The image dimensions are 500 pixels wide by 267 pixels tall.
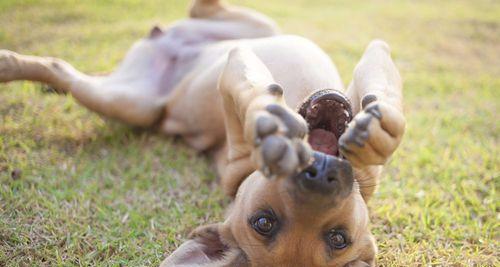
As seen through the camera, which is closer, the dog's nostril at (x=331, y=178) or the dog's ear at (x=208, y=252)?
the dog's nostril at (x=331, y=178)

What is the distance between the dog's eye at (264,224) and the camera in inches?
94.9

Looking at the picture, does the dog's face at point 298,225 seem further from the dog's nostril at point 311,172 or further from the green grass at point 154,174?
the green grass at point 154,174

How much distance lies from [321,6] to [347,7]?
19.9 inches

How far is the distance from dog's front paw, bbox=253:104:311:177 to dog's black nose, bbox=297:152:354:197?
0.17 m

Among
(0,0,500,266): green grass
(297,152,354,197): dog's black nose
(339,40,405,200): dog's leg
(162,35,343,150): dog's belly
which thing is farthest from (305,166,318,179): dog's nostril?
(0,0,500,266): green grass

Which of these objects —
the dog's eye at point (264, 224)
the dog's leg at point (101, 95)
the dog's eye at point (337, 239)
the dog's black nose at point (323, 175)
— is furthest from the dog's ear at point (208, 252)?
the dog's leg at point (101, 95)

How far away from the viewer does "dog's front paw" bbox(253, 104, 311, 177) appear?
5.81 ft

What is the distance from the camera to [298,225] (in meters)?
2.29

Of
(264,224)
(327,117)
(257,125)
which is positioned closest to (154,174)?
(264,224)

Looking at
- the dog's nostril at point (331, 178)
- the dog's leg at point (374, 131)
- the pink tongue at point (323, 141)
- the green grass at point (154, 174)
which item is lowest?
the green grass at point (154, 174)

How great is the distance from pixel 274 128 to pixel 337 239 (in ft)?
2.86

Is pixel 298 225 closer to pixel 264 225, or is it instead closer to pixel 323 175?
pixel 264 225

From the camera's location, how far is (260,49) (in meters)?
3.56

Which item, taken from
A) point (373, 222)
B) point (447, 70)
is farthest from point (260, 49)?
point (447, 70)
